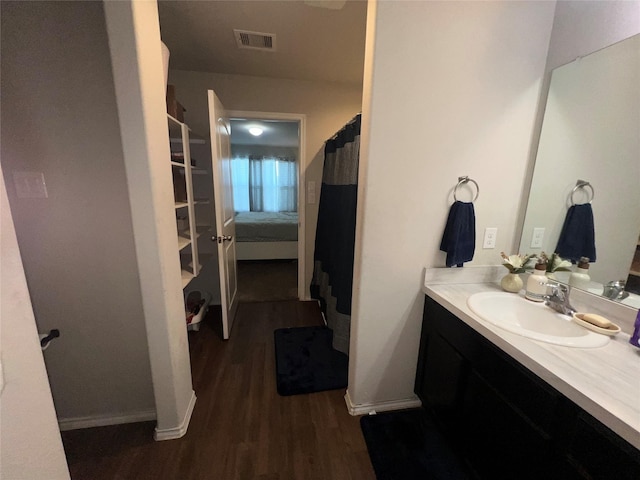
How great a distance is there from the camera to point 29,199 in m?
1.19

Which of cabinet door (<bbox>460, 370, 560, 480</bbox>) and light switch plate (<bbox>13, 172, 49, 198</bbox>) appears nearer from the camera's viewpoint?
cabinet door (<bbox>460, 370, 560, 480</bbox>)

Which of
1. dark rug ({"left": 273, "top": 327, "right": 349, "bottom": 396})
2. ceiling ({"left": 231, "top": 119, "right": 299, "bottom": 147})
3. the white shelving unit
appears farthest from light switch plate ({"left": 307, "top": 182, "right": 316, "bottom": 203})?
ceiling ({"left": 231, "top": 119, "right": 299, "bottom": 147})

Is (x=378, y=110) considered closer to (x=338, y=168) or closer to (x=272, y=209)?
(x=338, y=168)

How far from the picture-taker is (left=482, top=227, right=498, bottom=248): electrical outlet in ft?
4.72

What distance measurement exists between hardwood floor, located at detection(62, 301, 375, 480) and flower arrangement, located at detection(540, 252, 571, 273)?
53.2 inches

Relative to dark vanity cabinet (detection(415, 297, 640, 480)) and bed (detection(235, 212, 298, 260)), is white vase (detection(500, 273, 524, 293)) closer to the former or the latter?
dark vanity cabinet (detection(415, 297, 640, 480))

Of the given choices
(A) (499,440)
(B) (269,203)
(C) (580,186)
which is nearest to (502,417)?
(A) (499,440)

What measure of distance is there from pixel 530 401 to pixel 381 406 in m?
0.96

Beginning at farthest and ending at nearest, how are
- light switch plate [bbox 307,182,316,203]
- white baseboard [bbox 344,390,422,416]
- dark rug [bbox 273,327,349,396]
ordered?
1. light switch plate [bbox 307,182,316,203]
2. dark rug [bbox 273,327,349,396]
3. white baseboard [bbox 344,390,422,416]

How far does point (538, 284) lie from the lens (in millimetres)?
1246

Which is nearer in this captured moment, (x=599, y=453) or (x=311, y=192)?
(x=599, y=453)

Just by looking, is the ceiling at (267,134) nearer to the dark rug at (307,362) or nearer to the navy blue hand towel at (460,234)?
the dark rug at (307,362)

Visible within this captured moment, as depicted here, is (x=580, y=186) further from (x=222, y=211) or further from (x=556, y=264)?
(x=222, y=211)

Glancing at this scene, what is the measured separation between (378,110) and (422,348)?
4.33ft
